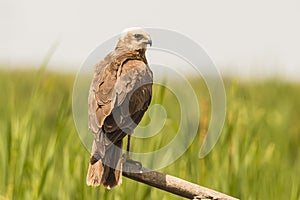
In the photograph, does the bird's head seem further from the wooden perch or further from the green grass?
the green grass

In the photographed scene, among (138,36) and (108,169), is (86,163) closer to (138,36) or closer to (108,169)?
(108,169)

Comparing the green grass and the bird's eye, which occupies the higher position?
the bird's eye

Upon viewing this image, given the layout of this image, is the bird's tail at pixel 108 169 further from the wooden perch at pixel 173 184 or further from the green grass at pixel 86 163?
the green grass at pixel 86 163

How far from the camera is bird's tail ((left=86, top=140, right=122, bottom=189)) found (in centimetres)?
148

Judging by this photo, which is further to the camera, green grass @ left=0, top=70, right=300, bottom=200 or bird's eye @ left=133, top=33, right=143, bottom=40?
green grass @ left=0, top=70, right=300, bottom=200

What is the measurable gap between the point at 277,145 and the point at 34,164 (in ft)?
5.74

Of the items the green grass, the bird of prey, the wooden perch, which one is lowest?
the green grass

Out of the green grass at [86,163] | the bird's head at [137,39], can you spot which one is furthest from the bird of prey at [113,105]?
the green grass at [86,163]

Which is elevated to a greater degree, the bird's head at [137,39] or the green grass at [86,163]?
the bird's head at [137,39]

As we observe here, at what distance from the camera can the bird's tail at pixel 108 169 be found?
1.48 meters

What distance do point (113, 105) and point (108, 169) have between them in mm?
156

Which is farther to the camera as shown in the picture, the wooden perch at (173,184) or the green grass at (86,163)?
the green grass at (86,163)

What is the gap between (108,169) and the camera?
1.50 m

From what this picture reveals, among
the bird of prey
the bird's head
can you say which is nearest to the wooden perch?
the bird of prey
